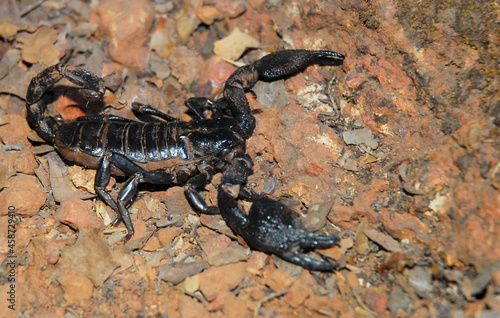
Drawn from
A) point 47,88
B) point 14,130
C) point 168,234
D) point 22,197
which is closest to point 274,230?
point 168,234

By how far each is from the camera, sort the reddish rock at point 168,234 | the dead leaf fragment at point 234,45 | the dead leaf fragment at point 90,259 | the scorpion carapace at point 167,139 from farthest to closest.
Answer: the dead leaf fragment at point 234,45, the scorpion carapace at point 167,139, the reddish rock at point 168,234, the dead leaf fragment at point 90,259

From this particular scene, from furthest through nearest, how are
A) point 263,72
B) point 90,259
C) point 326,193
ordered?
point 263,72 < point 326,193 < point 90,259

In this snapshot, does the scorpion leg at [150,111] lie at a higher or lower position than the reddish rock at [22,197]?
higher

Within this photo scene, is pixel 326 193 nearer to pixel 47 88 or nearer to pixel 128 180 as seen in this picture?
pixel 128 180

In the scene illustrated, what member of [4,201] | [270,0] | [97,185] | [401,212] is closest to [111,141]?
[97,185]

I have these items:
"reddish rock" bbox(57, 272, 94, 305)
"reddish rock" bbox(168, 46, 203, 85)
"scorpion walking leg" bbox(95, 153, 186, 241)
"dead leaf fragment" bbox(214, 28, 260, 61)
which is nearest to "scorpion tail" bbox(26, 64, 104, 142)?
"scorpion walking leg" bbox(95, 153, 186, 241)

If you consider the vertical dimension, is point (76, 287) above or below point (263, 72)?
below

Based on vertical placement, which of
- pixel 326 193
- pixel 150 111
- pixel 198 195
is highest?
pixel 326 193

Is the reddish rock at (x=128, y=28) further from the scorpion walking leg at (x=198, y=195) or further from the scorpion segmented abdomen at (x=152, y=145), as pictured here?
the scorpion walking leg at (x=198, y=195)

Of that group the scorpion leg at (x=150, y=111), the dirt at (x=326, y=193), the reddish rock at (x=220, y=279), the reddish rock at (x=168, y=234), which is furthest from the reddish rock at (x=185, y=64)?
the reddish rock at (x=220, y=279)
